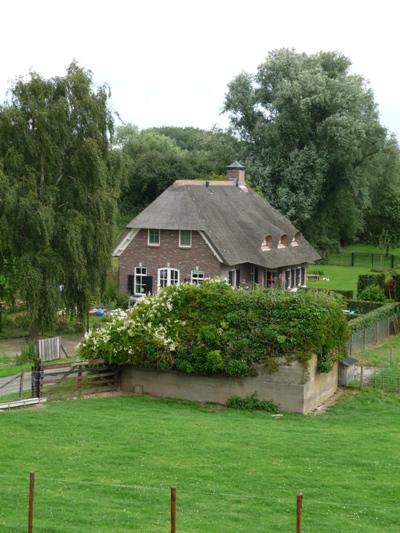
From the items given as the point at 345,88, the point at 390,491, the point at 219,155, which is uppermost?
the point at 345,88

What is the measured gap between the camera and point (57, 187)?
36.7 m

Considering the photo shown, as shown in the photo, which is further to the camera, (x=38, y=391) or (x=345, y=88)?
(x=345, y=88)

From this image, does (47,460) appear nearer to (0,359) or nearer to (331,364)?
(331,364)

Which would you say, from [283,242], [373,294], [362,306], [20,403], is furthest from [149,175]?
[20,403]

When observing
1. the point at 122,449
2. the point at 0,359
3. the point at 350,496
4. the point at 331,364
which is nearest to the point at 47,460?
the point at 122,449

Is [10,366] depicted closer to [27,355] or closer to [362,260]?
[27,355]

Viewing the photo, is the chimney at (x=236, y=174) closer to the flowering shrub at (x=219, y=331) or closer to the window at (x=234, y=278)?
the window at (x=234, y=278)

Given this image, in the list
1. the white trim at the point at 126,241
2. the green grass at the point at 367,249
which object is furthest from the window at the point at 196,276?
the green grass at the point at 367,249

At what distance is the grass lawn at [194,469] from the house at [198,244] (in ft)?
75.2

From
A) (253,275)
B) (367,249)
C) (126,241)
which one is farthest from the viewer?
(367,249)

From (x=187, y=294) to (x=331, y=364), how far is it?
18.1ft

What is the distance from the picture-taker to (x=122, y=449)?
66.4ft

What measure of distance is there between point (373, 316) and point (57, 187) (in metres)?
16.3

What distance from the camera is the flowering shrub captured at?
1087 inches
